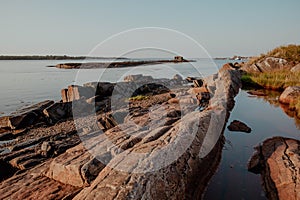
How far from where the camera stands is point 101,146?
5.75 metres

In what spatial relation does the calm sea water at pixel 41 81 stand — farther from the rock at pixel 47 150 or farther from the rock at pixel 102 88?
the rock at pixel 47 150

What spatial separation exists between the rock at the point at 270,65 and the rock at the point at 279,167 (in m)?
19.9

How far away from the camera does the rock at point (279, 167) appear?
4531 mm

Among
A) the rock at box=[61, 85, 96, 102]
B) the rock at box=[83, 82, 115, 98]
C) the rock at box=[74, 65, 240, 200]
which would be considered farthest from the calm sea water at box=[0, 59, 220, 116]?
the rock at box=[74, 65, 240, 200]

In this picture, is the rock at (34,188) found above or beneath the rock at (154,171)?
beneath

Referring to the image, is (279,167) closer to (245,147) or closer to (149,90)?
(245,147)

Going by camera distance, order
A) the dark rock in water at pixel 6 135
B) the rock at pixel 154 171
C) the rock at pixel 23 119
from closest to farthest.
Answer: the rock at pixel 154 171
the dark rock in water at pixel 6 135
the rock at pixel 23 119

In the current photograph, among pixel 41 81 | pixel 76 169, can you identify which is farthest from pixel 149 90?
pixel 41 81

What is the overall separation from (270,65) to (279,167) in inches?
877

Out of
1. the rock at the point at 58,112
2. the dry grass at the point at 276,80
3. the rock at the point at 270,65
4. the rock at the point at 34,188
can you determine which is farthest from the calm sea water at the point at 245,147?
the rock at the point at 270,65

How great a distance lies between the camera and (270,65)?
965 inches

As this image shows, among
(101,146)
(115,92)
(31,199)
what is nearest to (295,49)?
(115,92)

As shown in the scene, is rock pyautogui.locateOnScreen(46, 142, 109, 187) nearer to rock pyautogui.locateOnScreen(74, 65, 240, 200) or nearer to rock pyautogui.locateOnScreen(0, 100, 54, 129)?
rock pyautogui.locateOnScreen(74, 65, 240, 200)

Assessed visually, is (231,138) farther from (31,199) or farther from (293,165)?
(31,199)
